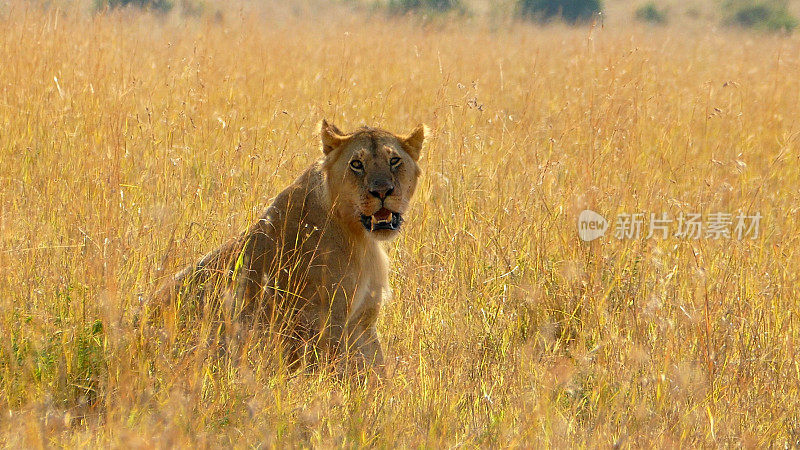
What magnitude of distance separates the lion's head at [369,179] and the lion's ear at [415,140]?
0.34 ft

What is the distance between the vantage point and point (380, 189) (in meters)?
3.78

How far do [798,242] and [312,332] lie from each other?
2.80 m

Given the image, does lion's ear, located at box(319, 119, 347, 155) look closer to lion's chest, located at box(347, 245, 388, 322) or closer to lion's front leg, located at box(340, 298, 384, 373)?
lion's chest, located at box(347, 245, 388, 322)

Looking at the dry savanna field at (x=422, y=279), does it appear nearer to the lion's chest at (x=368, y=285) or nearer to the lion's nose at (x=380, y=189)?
the lion's chest at (x=368, y=285)

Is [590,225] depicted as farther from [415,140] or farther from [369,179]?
[369,179]

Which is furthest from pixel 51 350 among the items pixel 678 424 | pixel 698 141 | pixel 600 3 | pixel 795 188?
pixel 600 3

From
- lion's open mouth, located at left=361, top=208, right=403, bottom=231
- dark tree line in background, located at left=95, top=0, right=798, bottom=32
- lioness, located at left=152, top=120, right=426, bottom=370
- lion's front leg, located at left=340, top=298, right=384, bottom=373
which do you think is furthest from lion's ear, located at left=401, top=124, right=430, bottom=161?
dark tree line in background, located at left=95, top=0, right=798, bottom=32

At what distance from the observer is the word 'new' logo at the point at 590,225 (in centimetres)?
461

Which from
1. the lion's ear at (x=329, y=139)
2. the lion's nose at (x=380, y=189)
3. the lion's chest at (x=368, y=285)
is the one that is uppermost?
the lion's ear at (x=329, y=139)

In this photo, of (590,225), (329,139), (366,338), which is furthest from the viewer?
(590,225)

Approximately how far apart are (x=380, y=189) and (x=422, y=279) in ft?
2.71

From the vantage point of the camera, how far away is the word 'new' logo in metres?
4.61

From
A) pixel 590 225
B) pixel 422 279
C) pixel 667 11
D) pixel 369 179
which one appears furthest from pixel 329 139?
pixel 667 11

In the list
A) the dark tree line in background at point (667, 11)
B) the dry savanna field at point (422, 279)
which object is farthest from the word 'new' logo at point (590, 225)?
the dark tree line in background at point (667, 11)
